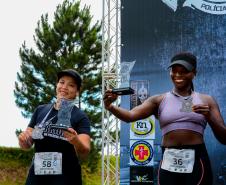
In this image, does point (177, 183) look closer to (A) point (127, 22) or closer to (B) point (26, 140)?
(B) point (26, 140)

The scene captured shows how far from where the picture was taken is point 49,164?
3.09 meters

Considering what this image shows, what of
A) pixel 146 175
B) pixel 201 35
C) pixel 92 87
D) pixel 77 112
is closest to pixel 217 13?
pixel 201 35

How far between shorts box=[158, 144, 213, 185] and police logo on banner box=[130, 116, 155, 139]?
3441 millimetres

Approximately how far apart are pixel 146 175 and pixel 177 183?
3529 millimetres

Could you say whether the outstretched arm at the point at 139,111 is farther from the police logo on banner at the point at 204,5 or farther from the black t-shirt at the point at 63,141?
the police logo on banner at the point at 204,5

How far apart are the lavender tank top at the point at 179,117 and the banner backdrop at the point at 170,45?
312cm

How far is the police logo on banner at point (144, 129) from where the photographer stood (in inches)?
252

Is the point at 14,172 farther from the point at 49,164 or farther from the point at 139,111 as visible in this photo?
the point at 139,111

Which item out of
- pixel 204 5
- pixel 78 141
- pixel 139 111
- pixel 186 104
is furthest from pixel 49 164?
pixel 204 5

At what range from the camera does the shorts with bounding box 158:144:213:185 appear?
288 cm

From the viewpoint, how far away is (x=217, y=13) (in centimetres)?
635

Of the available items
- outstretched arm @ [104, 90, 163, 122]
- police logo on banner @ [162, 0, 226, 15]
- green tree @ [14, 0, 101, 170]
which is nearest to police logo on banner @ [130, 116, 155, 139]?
police logo on banner @ [162, 0, 226, 15]

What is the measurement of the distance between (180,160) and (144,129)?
139 inches

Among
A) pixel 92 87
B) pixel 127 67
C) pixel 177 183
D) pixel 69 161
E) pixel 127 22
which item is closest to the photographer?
pixel 177 183
